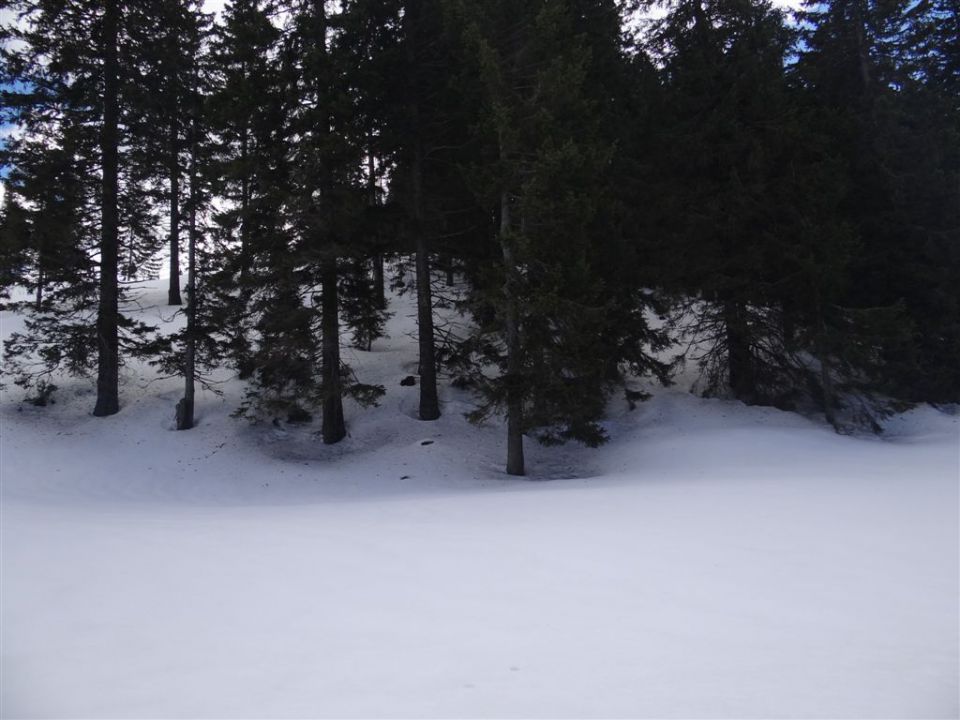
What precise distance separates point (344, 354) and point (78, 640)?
57.0 ft

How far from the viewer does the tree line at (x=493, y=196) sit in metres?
13.1

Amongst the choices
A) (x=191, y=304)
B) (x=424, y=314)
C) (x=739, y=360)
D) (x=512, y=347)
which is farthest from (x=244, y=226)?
(x=739, y=360)

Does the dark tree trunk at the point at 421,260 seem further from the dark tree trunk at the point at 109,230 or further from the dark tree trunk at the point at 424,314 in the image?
the dark tree trunk at the point at 109,230

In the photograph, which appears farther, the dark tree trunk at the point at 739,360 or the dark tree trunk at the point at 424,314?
the dark tree trunk at the point at 739,360

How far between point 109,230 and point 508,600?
16357 millimetres

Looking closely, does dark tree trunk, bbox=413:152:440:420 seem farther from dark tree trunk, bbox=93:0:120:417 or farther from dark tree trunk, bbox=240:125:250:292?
dark tree trunk, bbox=93:0:120:417

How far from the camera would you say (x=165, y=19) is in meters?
15.9

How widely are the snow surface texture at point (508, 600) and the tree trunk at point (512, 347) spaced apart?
226 centimetres

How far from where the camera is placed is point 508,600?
4.68 m

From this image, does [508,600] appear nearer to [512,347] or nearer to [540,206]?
[512,347]

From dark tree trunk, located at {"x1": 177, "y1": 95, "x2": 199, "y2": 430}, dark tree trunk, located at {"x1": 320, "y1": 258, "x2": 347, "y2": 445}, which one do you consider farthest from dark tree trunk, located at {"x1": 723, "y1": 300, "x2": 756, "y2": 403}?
dark tree trunk, located at {"x1": 177, "y1": 95, "x2": 199, "y2": 430}

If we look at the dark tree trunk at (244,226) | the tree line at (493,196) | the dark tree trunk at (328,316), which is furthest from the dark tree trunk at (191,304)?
the dark tree trunk at (328,316)

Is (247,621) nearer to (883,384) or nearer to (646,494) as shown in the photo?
(646,494)

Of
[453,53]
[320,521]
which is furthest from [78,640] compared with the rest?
[453,53]
